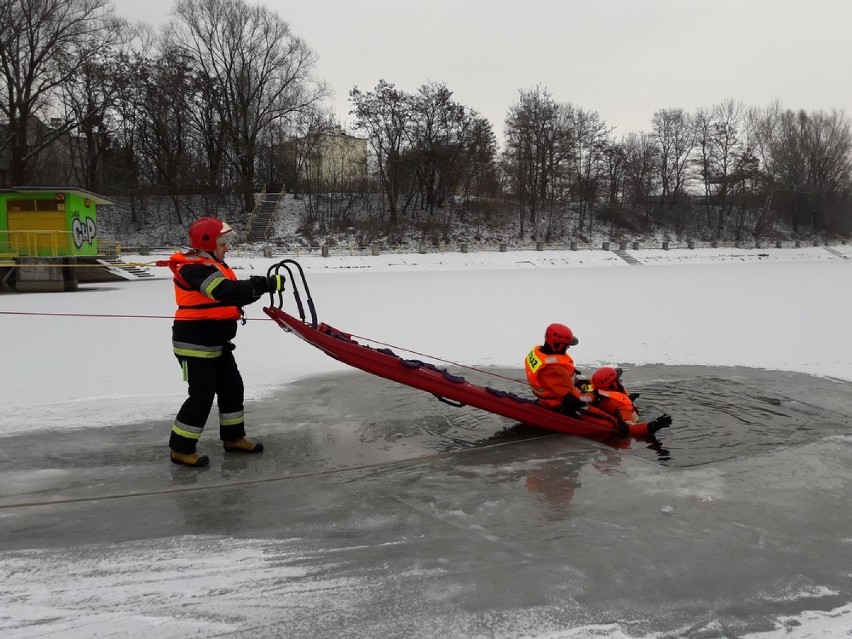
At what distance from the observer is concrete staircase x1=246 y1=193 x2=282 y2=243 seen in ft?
129

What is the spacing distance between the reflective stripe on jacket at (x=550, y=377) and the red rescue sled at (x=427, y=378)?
0.24m

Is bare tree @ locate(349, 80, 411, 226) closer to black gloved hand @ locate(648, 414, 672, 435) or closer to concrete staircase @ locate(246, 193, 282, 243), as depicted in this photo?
concrete staircase @ locate(246, 193, 282, 243)

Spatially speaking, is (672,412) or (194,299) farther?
(672,412)

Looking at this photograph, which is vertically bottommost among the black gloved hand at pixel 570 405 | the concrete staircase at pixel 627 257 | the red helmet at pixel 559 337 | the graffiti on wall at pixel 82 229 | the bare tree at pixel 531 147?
the black gloved hand at pixel 570 405

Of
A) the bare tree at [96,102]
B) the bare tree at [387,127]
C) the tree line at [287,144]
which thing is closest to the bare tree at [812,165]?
the tree line at [287,144]

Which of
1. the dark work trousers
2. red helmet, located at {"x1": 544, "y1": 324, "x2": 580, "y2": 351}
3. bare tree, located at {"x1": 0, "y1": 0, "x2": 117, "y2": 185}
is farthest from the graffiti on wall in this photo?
red helmet, located at {"x1": 544, "y1": 324, "x2": 580, "y2": 351}

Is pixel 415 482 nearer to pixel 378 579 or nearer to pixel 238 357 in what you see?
pixel 378 579

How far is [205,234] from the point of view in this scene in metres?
4.45

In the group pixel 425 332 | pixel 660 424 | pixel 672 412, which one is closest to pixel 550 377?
pixel 660 424

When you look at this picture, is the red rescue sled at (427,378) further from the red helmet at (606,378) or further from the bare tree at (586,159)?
the bare tree at (586,159)

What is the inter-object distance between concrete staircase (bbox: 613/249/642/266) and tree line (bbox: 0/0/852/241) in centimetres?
740

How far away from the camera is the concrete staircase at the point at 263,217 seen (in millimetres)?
39328

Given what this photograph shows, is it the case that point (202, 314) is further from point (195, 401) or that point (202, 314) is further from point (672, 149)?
point (672, 149)

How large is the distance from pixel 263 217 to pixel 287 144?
278 inches
